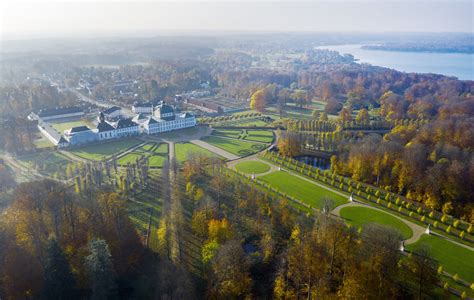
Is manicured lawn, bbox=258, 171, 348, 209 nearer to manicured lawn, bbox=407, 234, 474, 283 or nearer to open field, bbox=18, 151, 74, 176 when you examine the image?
manicured lawn, bbox=407, 234, 474, 283

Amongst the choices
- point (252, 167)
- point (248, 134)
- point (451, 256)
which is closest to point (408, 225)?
point (451, 256)

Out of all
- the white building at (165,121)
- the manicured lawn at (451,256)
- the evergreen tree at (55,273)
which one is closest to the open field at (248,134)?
the white building at (165,121)

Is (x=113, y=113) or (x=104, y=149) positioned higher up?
(x=113, y=113)

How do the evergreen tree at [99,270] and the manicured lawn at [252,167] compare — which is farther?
the manicured lawn at [252,167]

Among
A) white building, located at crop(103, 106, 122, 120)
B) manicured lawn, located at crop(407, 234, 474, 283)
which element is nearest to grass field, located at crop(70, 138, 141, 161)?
white building, located at crop(103, 106, 122, 120)

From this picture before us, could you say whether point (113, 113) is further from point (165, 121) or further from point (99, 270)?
point (99, 270)

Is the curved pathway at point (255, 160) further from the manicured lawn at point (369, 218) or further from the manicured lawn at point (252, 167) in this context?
the manicured lawn at point (369, 218)

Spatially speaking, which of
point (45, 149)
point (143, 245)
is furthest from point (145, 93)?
point (143, 245)
